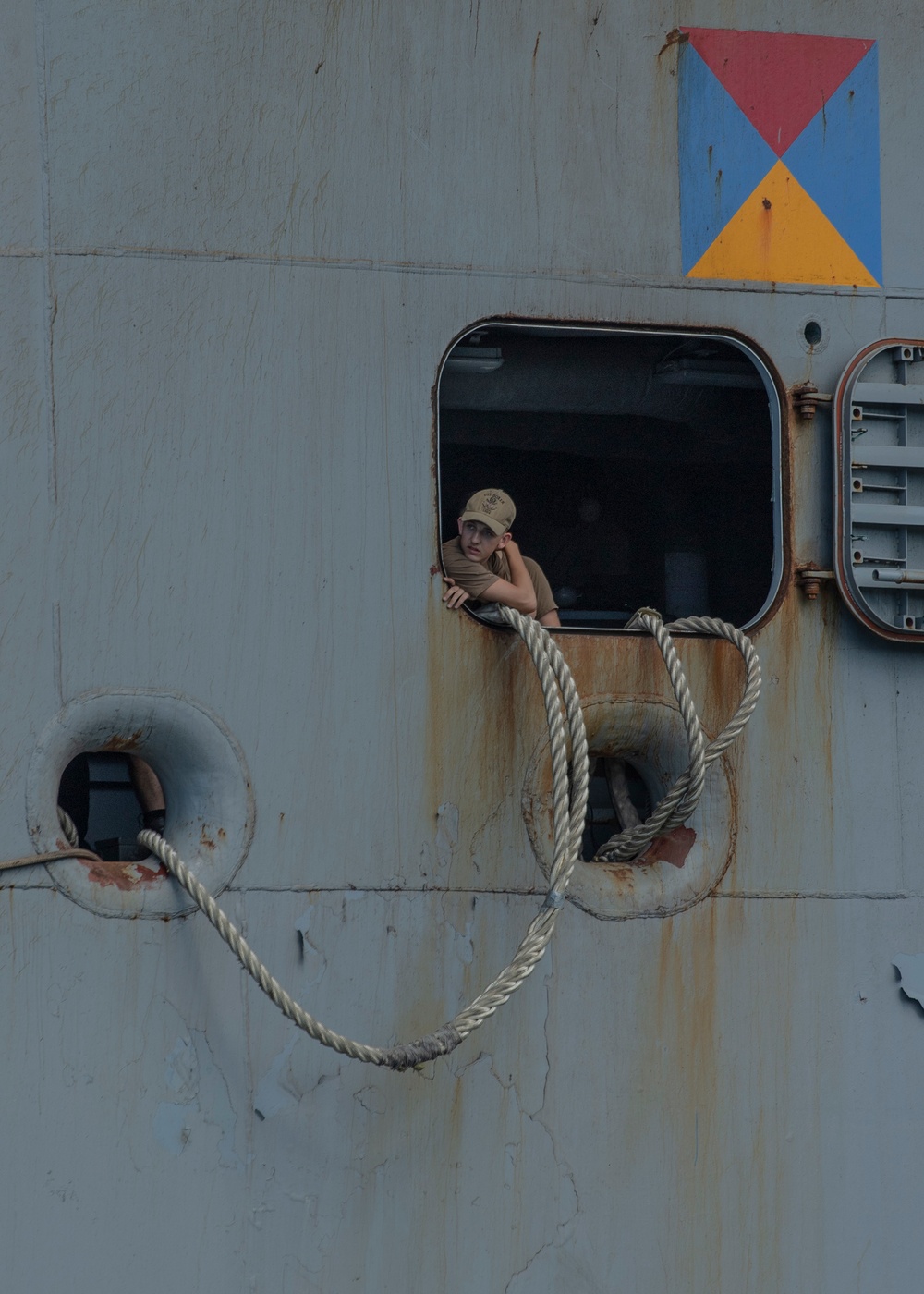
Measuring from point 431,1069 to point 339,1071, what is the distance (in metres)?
0.16

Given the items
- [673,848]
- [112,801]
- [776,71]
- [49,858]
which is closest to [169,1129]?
[49,858]

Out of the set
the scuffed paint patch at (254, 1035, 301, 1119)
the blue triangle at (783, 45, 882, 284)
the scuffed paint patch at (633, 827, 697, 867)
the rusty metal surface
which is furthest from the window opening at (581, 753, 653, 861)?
the blue triangle at (783, 45, 882, 284)

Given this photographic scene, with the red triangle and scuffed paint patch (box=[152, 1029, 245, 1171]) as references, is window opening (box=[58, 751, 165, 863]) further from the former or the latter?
the red triangle

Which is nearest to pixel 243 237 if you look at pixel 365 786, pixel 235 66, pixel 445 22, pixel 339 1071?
pixel 235 66

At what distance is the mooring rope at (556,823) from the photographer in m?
2.37

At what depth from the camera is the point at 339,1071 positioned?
250 centimetres

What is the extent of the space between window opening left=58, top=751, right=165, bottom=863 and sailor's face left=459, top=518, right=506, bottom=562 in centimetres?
74

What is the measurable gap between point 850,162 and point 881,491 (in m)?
0.67

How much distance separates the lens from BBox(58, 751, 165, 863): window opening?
2682 mm

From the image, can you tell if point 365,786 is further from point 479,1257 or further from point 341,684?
point 479,1257

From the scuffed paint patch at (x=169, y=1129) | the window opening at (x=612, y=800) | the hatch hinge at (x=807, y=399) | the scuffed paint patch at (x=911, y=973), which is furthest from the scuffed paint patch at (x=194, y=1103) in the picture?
the hatch hinge at (x=807, y=399)

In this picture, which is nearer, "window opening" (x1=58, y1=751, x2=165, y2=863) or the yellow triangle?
"window opening" (x1=58, y1=751, x2=165, y2=863)

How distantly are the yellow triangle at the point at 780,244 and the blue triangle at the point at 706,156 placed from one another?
0.02 m

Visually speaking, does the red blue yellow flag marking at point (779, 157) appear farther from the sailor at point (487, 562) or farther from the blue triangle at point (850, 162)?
the sailor at point (487, 562)
